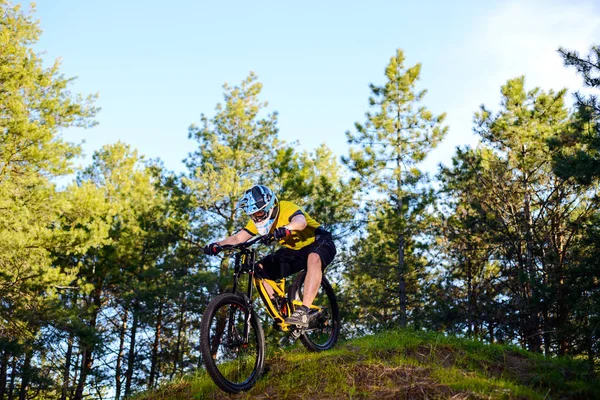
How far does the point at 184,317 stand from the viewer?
23.3m

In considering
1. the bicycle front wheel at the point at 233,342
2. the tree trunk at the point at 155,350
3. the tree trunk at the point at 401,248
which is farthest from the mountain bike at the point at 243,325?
the tree trunk at the point at 155,350

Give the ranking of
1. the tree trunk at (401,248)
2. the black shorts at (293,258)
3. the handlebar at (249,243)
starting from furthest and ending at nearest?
the tree trunk at (401,248) < the black shorts at (293,258) < the handlebar at (249,243)

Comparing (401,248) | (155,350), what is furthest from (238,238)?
(155,350)

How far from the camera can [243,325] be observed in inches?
222

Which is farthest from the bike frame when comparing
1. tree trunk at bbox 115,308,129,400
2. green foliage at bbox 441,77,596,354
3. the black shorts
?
tree trunk at bbox 115,308,129,400

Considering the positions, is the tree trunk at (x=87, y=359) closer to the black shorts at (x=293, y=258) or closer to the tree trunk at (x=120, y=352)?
the tree trunk at (x=120, y=352)

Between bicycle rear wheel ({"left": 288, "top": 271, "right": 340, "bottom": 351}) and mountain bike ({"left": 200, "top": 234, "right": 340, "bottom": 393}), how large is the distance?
0.06 feet

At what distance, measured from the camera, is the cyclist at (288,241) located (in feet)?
19.2

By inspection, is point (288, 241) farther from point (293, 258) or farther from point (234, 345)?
point (234, 345)

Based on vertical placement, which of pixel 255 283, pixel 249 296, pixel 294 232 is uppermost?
pixel 294 232

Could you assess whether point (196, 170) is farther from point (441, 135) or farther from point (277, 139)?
point (441, 135)

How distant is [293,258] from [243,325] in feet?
3.76

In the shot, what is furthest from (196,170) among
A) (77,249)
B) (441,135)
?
(441,135)

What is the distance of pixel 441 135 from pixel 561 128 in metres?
6.03
